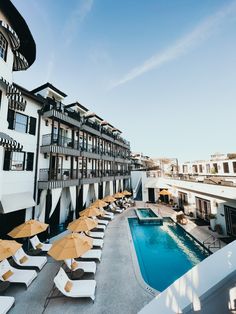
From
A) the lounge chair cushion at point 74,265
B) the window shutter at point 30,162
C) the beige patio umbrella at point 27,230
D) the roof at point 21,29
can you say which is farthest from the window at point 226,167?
the roof at point 21,29

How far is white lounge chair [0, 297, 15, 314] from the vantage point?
6297 mm

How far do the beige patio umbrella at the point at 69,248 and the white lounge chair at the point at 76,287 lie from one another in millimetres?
841

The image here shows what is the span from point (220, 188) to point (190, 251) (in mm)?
5757

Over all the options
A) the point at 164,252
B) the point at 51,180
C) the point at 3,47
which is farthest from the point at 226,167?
the point at 3,47

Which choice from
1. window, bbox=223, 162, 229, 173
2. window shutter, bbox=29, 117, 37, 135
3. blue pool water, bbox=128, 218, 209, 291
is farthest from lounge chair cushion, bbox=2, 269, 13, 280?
window, bbox=223, 162, 229, 173

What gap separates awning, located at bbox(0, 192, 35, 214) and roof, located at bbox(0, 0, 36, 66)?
34.2 ft

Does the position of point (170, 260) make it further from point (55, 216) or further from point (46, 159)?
point (46, 159)

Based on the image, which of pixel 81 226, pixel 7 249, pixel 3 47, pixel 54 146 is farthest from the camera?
pixel 54 146

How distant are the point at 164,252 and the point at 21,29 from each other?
723 inches

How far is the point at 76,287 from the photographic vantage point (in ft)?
24.8

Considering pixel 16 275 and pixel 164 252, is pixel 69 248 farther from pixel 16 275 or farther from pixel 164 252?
pixel 164 252

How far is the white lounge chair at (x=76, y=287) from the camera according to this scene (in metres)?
7.11

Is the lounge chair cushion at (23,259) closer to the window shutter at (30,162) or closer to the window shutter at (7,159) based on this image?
the window shutter at (7,159)

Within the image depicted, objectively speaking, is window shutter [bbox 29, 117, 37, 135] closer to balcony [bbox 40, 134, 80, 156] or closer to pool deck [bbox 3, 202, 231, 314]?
balcony [bbox 40, 134, 80, 156]
